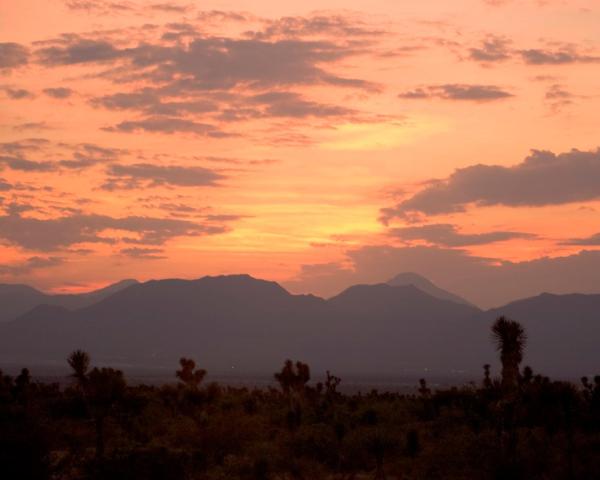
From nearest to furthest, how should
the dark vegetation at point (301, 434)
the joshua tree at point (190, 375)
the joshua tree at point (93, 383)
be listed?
the dark vegetation at point (301, 434) → the joshua tree at point (93, 383) → the joshua tree at point (190, 375)

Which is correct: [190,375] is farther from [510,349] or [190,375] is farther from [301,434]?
[510,349]

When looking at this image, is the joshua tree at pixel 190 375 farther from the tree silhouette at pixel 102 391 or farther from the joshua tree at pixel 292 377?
the tree silhouette at pixel 102 391

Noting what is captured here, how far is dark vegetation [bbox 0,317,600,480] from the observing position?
24438 millimetres

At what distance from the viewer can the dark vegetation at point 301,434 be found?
80.2 feet

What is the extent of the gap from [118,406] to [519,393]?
2008 cm

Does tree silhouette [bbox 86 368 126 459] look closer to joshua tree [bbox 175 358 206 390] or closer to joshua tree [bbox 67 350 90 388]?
joshua tree [bbox 67 350 90 388]

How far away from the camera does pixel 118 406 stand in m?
Result: 41.3

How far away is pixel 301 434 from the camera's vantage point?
35.7m

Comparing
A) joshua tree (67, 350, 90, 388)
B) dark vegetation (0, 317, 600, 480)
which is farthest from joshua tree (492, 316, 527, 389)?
joshua tree (67, 350, 90, 388)

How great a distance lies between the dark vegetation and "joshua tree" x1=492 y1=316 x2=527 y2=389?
0.04 m

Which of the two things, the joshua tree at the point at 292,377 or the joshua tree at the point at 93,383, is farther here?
the joshua tree at the point at 292,377

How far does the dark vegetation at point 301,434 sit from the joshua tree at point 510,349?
0.13ft

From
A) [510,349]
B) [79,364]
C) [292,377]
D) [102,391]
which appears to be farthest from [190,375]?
[510,349]

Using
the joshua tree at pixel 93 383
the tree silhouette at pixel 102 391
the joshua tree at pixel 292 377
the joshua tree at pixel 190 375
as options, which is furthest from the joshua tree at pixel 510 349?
the joshua tree at pixel 190 375
